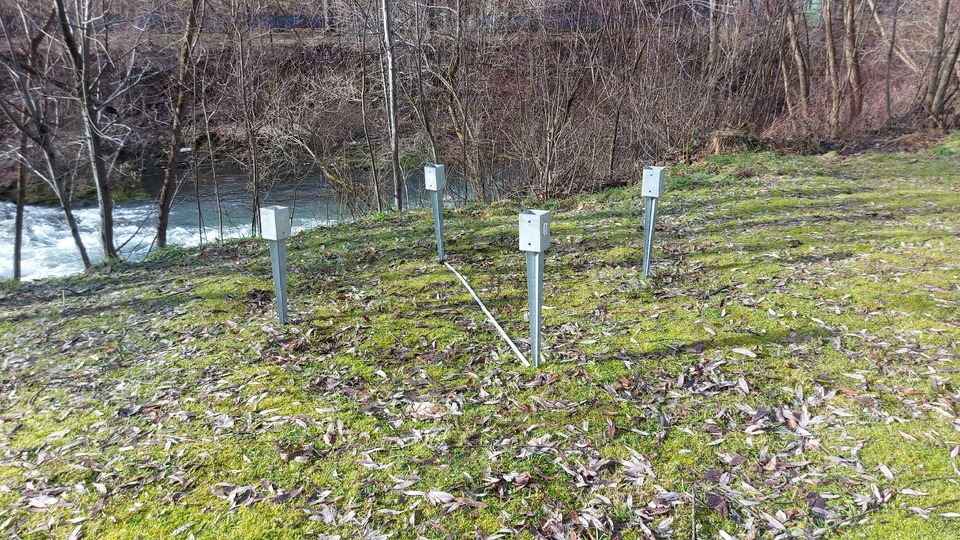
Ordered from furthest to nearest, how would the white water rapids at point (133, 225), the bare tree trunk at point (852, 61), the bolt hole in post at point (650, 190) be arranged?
the white water rapids at point (133, 225)
the bare tree trunk at point (852, 61)
the bolt hole in post at point (650, 190)

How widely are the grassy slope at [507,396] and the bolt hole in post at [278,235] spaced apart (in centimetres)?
41

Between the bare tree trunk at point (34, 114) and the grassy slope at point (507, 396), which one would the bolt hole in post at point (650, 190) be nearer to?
the grassy slope at point (507, 396)

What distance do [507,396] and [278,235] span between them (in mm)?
2132

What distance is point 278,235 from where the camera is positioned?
445cm

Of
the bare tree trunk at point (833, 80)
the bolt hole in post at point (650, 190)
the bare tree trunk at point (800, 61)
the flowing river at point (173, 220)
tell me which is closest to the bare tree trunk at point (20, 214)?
the flowing river at point (173, 220)

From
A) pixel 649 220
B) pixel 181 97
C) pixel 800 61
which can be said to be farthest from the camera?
pixel 800 61

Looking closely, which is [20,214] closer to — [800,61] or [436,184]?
[436,184]

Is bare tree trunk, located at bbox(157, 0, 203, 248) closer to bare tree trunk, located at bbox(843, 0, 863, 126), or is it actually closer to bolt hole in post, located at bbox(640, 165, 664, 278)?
bolt hole in post, located at bbox(640, 165, 664, 278)

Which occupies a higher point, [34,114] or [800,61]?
[800,61]

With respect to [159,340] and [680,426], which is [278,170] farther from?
[680,426]

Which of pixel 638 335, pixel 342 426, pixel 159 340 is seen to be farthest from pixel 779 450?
pixel 159 340

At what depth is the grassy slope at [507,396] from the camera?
2748mm

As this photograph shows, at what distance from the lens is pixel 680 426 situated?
3305mm

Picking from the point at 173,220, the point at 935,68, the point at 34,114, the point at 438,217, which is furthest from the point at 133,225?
the point at 935,68
